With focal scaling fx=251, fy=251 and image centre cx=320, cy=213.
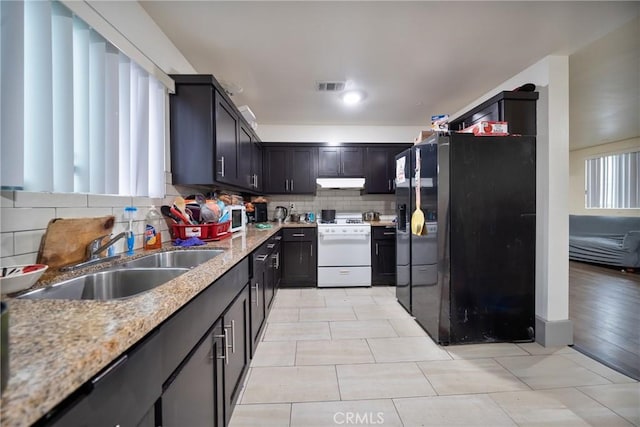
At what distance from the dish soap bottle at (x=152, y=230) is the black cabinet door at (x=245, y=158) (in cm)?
93

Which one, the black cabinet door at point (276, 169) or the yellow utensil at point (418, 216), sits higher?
the black cabinet door at point (276, 169)

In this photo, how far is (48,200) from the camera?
1.10 metres

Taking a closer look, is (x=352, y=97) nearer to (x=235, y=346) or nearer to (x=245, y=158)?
(x=245, y=158)

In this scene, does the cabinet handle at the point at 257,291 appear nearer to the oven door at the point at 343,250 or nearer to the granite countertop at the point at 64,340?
the granite countertop at the point at 64,340

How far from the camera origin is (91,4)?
128 cm

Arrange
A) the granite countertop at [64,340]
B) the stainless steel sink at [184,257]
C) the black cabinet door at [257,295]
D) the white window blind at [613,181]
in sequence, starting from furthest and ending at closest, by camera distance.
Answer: the white window blind at [613,181] < the black cabinet door at [257,295] < the stainless steel sink at [184,257] < the granite countertop at [64,340]

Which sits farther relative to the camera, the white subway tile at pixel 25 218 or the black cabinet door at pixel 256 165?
the black cabinet door at pixel 256 165

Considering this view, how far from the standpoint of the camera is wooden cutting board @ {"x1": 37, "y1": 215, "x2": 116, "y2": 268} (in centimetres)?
106

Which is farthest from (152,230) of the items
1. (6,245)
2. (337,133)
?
(337,133)

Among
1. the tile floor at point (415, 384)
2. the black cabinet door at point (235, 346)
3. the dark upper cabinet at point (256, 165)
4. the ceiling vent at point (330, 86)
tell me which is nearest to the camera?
the black cabinet door at point (235, 346)

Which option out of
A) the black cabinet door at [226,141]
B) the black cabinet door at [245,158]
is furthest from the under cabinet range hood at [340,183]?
the black cabinet door at [226,141]

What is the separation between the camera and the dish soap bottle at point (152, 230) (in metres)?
1.62

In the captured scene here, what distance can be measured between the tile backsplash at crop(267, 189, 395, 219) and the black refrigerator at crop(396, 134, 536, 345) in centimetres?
209

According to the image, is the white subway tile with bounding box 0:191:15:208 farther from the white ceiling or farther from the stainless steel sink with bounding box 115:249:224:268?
the white ceiling
